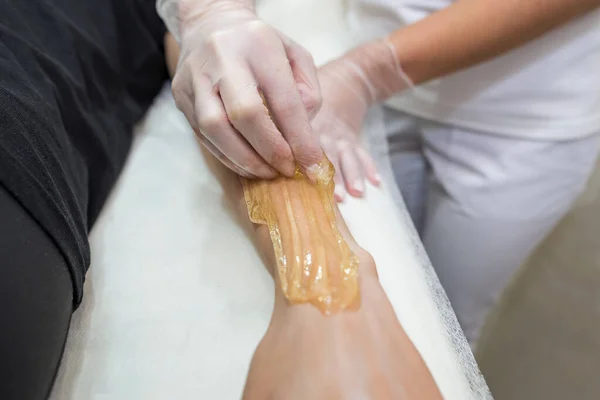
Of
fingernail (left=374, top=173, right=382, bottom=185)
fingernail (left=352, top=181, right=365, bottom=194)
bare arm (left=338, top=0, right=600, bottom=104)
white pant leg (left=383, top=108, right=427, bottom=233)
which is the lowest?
white pant leg (left=383, top=108, right=427, bottom=233)

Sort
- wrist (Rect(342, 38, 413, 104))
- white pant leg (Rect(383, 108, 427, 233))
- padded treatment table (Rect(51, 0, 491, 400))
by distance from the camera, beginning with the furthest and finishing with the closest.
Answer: white pant leg (Rect(383, 108, 427, 233)) < wrist (Rect(342, 38, 413, 104)) < padded treatment table (Rect(51, 0, 491, 400))

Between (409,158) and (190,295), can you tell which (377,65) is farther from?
(190,295)

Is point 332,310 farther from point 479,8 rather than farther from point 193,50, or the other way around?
point 479,8

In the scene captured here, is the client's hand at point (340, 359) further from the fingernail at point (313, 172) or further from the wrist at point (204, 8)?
the wrist at point (204, 8)

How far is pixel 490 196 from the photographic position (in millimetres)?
951

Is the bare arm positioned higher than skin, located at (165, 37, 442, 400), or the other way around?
the bare arm

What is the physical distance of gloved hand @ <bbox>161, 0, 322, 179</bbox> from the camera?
0.63 meters

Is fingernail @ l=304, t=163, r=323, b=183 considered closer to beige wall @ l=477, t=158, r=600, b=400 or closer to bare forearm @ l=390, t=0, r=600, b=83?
bare forearm @ l=390, t=0, r=600, b=83

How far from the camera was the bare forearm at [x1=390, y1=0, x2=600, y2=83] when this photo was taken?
2.53 ft

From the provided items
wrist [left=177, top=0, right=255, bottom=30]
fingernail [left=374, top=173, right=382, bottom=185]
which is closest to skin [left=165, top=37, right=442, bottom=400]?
fingernail [left=374, top=173, right=382, bottom=185]

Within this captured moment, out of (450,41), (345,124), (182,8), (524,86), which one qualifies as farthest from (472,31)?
(182,8)

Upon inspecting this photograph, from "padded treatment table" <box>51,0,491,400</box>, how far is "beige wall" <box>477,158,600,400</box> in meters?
0.83

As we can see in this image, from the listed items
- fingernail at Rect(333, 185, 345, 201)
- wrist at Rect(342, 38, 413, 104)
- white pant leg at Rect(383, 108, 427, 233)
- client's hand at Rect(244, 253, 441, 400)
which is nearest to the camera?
client's hand at Rect(244, 253, 441, 400)

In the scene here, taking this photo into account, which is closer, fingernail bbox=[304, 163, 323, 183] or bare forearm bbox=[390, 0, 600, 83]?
fingernail bbox=[304, 163, 323, 183]
